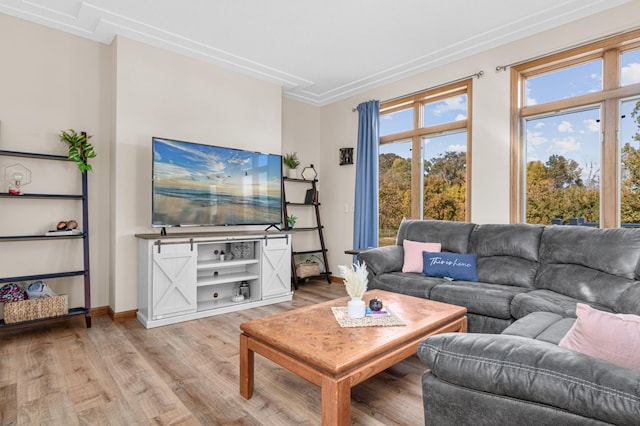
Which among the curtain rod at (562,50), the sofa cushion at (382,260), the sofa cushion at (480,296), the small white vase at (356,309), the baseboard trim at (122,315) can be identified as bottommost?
the baseboard trim at (122,315)

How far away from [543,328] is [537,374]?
1.20 metres

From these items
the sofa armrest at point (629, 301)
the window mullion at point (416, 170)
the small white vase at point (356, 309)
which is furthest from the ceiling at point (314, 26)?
Result: the small white vase at point (356, 309)

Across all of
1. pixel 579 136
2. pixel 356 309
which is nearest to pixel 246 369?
pixel 356 309

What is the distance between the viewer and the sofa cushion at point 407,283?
3.08m

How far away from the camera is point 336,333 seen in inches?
75.2

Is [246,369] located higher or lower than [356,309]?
lower

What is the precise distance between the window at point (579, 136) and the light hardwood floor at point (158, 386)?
7.19 feet

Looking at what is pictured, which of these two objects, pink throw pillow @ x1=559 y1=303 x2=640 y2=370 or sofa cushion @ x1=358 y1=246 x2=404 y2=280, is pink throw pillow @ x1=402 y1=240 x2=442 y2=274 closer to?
sofa cushion @ x1=358 y1=246 x2=404 y2=280

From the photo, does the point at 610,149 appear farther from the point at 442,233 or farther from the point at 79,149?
the point at 79,149

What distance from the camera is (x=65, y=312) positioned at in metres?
3.18

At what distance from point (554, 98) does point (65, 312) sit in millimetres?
5074

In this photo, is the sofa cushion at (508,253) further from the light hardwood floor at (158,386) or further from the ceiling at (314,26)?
the ceiling at (314,26)

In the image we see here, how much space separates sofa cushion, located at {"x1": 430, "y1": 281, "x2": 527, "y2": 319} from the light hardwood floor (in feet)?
1.96

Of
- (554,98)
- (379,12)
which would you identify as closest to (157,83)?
(379,12)
